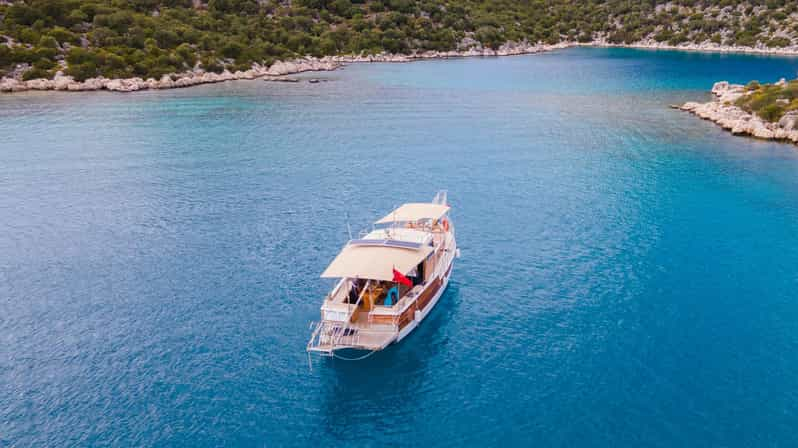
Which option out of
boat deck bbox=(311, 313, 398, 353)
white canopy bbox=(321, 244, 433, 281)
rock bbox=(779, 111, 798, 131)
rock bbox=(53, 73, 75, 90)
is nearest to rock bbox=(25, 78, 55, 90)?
rock bbox=(53, 73, 75, 90)

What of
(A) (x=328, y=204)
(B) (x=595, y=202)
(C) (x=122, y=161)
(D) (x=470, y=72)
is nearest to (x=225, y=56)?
(D) (x=470, y=72)

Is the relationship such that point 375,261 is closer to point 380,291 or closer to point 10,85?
point 380,291

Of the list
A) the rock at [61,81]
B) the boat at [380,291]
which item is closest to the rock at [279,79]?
the rock at [61,81]

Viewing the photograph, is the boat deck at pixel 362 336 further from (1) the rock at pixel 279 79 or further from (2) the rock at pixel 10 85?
(1) the rock at pixel 279 79

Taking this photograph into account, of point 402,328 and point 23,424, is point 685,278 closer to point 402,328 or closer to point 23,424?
point 402,328

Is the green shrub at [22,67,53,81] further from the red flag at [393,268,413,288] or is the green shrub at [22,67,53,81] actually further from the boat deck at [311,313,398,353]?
the red flag at [393,268,413,288]

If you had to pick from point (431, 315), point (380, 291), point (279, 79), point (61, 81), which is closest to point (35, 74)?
point (61, 81)
